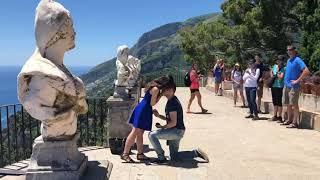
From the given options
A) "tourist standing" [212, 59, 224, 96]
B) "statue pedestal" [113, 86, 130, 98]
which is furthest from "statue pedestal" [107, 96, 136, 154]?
"tourist standing" [212, 59, 224, 96]

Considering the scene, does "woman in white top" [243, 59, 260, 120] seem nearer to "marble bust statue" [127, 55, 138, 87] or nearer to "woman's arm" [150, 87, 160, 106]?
"marble bust statue" [127, 55, 138, 87]

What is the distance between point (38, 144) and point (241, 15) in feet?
76.0

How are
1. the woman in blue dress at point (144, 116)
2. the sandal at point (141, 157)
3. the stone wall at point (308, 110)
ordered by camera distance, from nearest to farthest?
the woman in blue dress at point (144, 116), the sandal at point (141, 157), the stone wall at point (308, 110)

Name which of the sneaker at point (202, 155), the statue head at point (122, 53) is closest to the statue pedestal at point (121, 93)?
the statue head at point (122, 53)

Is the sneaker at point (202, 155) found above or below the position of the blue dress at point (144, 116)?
below

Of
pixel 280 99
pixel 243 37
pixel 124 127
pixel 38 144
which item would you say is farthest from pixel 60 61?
pixel 243 37

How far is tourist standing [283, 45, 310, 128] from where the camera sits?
12430 millimetres

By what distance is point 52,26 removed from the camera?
5766mm

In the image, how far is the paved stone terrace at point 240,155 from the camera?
317 inches

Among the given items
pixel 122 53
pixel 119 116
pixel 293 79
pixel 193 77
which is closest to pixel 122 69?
pixel 122 53

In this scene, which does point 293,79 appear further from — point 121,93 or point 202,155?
point 121,93

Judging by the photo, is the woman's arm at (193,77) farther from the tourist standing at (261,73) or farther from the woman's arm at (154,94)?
the woman's arm at (154,94)

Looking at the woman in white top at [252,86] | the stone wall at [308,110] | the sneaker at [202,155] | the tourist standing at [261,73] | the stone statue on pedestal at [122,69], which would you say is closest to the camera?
the sneaker at [202,155]

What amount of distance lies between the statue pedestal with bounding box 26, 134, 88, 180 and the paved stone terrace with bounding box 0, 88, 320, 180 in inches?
72.8
